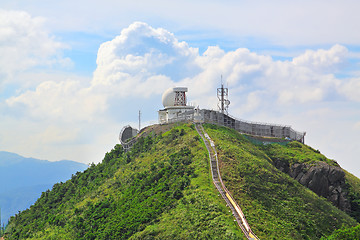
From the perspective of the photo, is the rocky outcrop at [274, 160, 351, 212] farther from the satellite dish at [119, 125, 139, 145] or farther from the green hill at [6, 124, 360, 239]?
the satellite dish at [119, 125, 139, 145]

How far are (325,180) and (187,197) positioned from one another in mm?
32013

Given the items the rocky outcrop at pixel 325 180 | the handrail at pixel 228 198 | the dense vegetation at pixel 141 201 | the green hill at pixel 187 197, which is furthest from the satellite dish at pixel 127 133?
the rocky outcrop at pixel 325 180

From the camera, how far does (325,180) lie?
7650 cm

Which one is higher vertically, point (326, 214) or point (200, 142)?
point (200, 142)

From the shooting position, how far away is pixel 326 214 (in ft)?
198

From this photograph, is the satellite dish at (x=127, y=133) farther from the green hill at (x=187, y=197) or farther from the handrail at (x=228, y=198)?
the handrail at (x=228, y=198)

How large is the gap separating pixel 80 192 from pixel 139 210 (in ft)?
96.7

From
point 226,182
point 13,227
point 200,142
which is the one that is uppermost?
point 200,142

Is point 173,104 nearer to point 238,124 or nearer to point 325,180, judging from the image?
point 238,124

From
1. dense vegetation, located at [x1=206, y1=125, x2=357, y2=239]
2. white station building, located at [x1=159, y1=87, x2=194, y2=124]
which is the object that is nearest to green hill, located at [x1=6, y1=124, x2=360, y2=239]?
dense vegetation, located at [x1=206, y1=125, x2=357, y2=239]

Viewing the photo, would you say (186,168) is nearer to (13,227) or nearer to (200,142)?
(200,142)

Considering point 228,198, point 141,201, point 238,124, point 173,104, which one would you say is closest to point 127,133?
point 173,104

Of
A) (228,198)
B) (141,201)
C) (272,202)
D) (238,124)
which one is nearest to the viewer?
(228,198)

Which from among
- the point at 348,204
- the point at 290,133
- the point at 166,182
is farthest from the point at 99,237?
the point at 290,133
